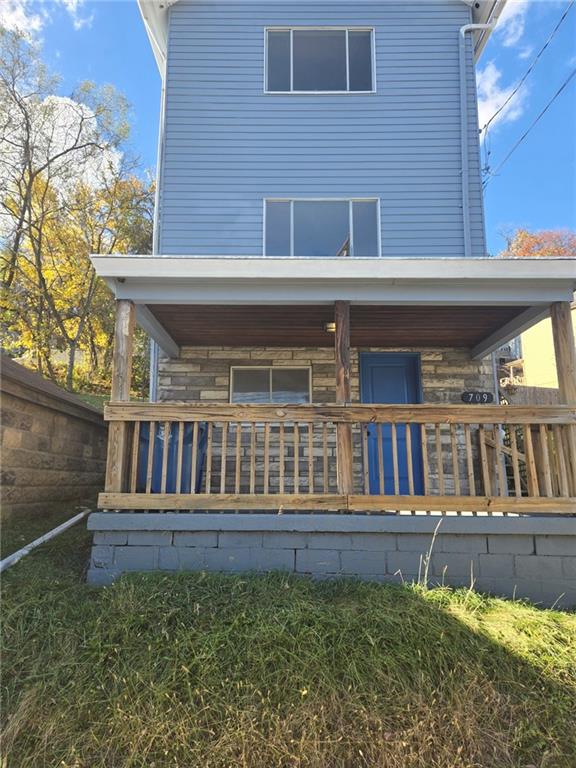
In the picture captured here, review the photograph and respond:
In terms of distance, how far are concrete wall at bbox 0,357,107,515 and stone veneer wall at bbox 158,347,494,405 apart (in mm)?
1204

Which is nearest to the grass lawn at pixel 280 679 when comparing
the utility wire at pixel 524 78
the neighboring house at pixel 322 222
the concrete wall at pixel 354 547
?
the concrete wall at pixel 354 547

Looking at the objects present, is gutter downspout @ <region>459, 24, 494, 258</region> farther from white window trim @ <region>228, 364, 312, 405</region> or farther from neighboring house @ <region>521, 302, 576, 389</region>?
neighboring house @ <region>521, 302, 576, 389</region>

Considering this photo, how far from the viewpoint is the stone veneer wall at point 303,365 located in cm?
640

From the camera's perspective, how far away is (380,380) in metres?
6.52

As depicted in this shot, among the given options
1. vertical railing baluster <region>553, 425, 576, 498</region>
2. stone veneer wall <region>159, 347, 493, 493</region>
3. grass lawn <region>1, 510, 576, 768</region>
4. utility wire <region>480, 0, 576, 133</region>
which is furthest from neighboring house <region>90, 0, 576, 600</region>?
grass lawn <region>1, 510, 576, 768</region>

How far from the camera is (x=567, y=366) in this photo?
419 cm

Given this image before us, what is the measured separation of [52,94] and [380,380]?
12281mm

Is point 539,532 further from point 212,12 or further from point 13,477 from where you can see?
point 212,12

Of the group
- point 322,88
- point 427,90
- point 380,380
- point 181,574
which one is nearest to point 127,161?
point 322,88

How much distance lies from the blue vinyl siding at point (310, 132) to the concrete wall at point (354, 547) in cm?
409

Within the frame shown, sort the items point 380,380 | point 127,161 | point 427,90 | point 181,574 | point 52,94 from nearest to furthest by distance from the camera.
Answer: point 181,574 → point 380,380 → point 427,90 → point 52,94 → point 127,161

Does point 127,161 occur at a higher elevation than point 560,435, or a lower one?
higher

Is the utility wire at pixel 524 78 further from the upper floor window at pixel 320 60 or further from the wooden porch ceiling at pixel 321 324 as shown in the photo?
the wooden porch ceiling at pixel 321 324

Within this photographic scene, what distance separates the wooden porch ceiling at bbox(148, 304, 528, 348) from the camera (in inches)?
200
